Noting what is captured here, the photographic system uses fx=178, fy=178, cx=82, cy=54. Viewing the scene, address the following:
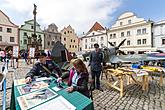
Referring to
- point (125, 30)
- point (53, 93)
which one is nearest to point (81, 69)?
point (53, 93)

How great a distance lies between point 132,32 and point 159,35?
637cm

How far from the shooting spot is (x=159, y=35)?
1486 inches

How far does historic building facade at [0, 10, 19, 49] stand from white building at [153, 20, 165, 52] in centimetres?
3347

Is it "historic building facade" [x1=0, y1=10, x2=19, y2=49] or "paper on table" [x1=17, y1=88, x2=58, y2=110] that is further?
"historic building facade" [x1=0, y1=10, x2=19, y2=49]

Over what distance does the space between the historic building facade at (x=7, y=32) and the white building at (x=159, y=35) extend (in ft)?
110

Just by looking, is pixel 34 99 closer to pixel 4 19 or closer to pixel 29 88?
pixel 29 88

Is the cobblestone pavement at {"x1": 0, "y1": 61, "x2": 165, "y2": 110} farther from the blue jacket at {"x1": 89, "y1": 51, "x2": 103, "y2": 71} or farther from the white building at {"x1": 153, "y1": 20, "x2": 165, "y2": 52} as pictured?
the white building at {"x1": 153, "y1": 20, "x2": 165, "y2": 52}

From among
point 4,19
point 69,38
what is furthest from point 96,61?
point 69,38

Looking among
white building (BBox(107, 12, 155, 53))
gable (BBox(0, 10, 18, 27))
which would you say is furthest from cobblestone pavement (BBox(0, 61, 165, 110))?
gable (BBox(0, 10, 18, 27))

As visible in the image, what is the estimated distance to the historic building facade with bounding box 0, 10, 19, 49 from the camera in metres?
43.3

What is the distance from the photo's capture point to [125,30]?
144 ft

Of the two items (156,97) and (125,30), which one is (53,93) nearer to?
(156,97)

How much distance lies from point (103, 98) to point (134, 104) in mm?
1043

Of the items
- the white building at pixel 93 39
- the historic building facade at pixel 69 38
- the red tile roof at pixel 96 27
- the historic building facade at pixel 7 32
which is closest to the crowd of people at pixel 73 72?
the historic building facade at pixel 7 32
